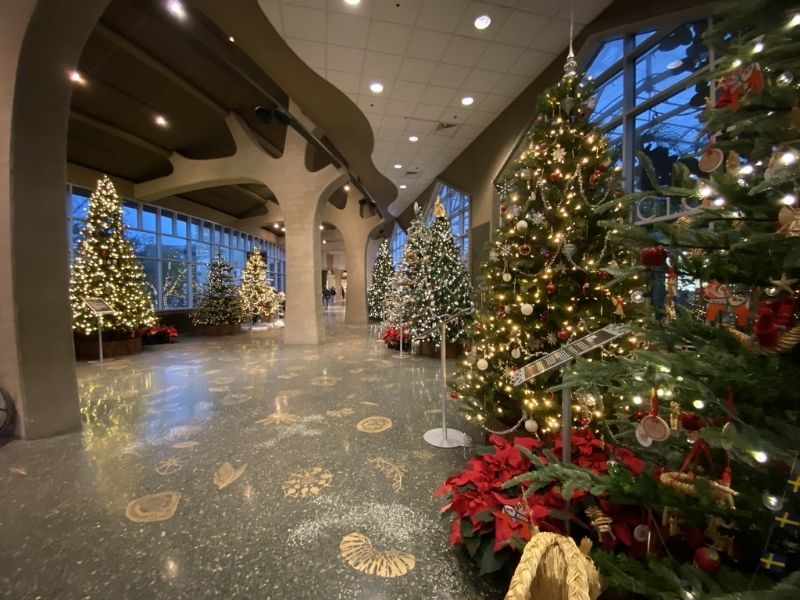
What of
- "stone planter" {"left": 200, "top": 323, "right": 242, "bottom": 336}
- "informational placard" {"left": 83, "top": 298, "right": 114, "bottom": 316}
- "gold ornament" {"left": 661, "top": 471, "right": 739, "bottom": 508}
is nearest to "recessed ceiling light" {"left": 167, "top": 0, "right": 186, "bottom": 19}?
"informational placard" {"left": 83, "top": 298, "right": 114, "bottom": 316}

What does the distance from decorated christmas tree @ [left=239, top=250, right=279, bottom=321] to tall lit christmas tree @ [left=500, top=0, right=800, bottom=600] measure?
1274cm

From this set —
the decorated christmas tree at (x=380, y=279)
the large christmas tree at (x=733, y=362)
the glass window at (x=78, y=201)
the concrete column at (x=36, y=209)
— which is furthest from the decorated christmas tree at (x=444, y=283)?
the glass window at (x=78, y=201)

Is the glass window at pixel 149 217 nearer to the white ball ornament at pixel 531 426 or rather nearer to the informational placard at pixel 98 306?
the informational placard at pixel 98 306

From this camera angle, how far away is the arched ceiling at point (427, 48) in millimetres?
3783

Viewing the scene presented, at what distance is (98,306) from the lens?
6.47 metres

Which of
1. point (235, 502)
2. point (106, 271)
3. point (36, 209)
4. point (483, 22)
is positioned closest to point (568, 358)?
point (235, 502)

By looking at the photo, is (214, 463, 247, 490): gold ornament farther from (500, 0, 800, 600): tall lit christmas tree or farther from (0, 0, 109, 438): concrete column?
(500, 0, 800, 600): tall lit christmas tree

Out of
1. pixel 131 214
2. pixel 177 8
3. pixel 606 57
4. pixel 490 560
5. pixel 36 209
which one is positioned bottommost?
pixel 490 560

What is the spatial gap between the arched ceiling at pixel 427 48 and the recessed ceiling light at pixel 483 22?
49 mm

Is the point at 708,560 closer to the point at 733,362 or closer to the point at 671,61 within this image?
the point at 733,362

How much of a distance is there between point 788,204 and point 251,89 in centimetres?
956

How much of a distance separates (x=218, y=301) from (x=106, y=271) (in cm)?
355

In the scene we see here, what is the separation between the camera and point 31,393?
3.11 meters

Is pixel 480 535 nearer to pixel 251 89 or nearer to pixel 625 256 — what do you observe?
pixel 625 256
